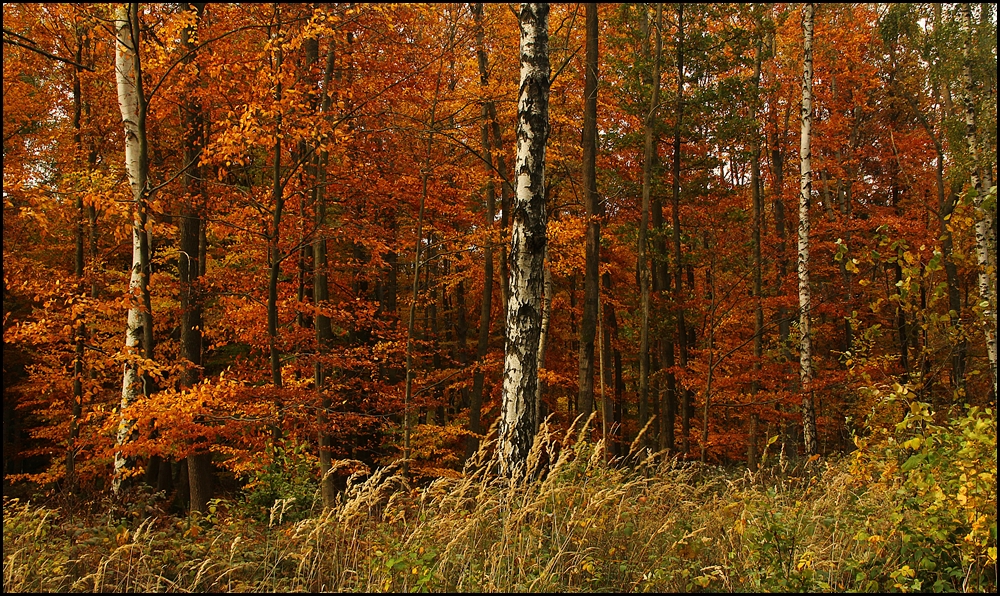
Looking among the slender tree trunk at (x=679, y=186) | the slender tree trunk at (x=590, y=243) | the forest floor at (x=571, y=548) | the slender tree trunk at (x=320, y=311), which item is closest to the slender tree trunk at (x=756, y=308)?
the slender tree trunk at (x=679, y=186)

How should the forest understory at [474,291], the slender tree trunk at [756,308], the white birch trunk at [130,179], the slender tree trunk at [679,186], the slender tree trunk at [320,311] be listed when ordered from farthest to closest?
the slender tree trunk at [756,308]
the slender tree trunk at [679,186]
the slender tree trunk at [320,311]
the white birch trunk at [130,179]
the forest understory at [474,291]

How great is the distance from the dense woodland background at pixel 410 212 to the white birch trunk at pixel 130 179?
5.6 inches

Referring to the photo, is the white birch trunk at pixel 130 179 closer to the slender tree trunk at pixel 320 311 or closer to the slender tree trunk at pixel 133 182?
the slender tree trunk at pixel 133 182

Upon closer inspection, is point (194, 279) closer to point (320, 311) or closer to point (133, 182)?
point (320, 311)

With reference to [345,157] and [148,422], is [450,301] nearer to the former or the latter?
[345,157]

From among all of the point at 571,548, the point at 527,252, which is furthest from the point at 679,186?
the point at 571,548

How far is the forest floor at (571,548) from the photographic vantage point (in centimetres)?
346

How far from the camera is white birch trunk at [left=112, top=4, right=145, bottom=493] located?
Answer: 6293mm

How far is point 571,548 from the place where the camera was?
3.95 m

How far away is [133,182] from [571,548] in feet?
18.7

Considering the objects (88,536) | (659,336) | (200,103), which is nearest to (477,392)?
(659,336)

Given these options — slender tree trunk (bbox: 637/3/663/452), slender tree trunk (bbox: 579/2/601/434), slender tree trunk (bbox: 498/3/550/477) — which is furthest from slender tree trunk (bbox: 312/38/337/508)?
slender tree trunk (bbox: 637/3/663/452)

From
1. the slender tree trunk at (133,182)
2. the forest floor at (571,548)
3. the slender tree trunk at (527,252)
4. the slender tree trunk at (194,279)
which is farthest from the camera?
the slender tree trunk at (194,279)

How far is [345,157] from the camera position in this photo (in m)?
9.86
